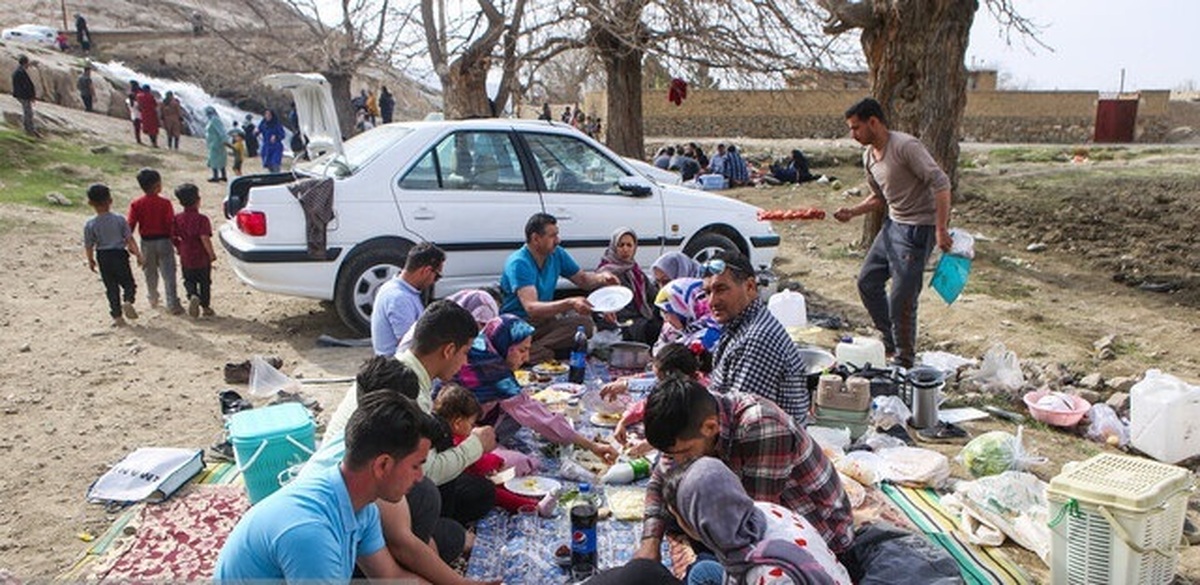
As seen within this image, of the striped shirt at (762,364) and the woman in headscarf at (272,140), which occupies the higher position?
the woman in headscarf at (272,140)

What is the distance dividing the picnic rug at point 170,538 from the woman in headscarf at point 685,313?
263 centimetres

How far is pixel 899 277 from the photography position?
589 cm

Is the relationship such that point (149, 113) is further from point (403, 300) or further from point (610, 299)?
point (403, 300)

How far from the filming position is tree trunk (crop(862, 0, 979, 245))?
380 inches

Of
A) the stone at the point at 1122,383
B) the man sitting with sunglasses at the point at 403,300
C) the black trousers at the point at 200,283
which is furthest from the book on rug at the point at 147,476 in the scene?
the stone at the point at 1122,383

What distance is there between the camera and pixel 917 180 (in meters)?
5.78

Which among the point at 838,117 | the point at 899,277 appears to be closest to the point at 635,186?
the point at 899,277

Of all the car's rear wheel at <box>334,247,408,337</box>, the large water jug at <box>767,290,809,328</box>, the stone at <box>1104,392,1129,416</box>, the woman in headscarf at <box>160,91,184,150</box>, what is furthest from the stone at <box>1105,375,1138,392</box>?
the woman in headscarf at <box>160,91,184,150</box>

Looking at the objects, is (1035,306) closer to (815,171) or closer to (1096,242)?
(1096,242)

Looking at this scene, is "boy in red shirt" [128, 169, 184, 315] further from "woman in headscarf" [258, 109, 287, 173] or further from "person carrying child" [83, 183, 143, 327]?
"woman in headscarf" [258, 109, 287, 173]

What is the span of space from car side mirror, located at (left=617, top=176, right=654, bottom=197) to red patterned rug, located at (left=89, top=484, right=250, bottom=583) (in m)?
4.22

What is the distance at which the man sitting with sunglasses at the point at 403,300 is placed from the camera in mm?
4855

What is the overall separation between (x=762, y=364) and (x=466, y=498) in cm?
144

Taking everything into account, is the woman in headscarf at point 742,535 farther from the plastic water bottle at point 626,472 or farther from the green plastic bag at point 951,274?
the green plastic bag at point 951,274
